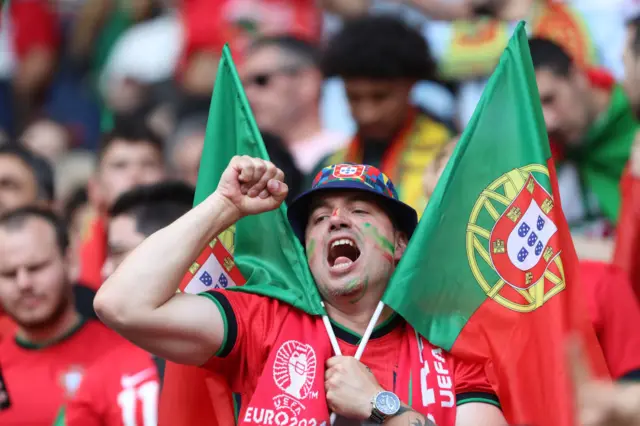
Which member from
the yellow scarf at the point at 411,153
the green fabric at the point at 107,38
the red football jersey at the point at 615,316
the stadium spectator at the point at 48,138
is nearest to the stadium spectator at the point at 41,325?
the yellow scarf at the point at 411,153

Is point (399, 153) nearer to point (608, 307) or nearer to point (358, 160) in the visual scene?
point (358, 160)

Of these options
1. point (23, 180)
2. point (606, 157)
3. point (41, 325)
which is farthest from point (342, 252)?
point (23, 180)

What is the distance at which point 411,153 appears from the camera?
672 centimetres

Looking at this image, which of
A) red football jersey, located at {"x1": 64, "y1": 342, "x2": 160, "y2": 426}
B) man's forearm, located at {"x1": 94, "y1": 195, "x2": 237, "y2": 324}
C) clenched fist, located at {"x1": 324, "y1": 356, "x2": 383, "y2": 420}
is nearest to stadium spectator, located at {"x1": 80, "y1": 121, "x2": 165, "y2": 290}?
red football jersey, located at {"x1": 64, "y1": 342, "x2": 160, "y2": 426}

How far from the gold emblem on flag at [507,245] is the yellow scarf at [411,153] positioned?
66.1 inches

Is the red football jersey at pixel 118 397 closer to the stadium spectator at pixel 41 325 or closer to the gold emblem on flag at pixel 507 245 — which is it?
the stadium spectator at pixel 41 325

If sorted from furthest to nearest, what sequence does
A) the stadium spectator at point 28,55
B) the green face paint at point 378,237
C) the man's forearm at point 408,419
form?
1. the stadium spectator at point 28,55
2. the green face paint at point 378,237
3. the man's forearm at point 408,419

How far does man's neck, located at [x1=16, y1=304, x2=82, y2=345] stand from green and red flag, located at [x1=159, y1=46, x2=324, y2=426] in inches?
61.2

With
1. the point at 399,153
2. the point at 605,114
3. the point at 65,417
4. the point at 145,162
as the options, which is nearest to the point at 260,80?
the point at 145,162

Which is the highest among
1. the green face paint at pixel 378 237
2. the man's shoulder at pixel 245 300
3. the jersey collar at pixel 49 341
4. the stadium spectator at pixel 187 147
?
the stadium spectator at pixel 187 147

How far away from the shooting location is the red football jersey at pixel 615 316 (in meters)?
4.95

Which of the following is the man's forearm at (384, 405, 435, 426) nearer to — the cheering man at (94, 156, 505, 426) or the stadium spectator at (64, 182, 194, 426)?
the cheering man at (94, 156, 505, 426)

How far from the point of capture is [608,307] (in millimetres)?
5117

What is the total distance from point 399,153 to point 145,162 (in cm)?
172
